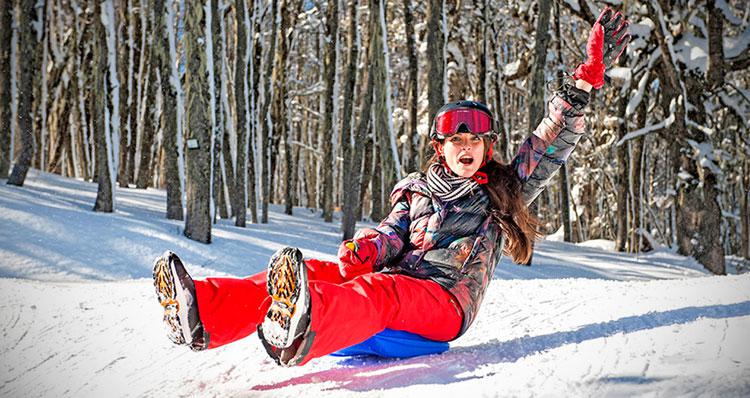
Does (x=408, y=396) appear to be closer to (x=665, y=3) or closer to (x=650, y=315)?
(x=650, y=315)

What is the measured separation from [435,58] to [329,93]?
636 centimetres

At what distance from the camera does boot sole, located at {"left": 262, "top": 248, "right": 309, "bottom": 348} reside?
199 centimetres

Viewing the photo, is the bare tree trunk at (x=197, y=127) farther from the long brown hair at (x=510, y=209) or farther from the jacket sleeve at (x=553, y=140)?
the jacket sleeve at (x=553, y=140)

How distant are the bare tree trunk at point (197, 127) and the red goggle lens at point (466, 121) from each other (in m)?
6.03

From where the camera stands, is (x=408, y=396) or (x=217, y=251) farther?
(x=217, y=251)

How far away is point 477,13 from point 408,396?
1368 cm

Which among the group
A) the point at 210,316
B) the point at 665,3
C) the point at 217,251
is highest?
the point at 665,3

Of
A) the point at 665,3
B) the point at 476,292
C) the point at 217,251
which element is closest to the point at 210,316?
the point at 476,292

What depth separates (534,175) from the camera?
2.97 meters

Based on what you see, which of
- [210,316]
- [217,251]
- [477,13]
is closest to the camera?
[210,316]

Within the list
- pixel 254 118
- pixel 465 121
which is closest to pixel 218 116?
pixel 254 118

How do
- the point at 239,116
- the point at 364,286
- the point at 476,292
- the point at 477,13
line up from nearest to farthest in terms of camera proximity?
the point at 364,286
the point at 476,292
the point at 239,116
the point at 477,13

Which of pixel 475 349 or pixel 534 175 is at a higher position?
pixel 534 175

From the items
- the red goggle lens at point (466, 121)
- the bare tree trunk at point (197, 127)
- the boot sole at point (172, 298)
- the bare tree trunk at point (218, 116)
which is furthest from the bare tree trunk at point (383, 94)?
the boot sole at point (172, 298)
